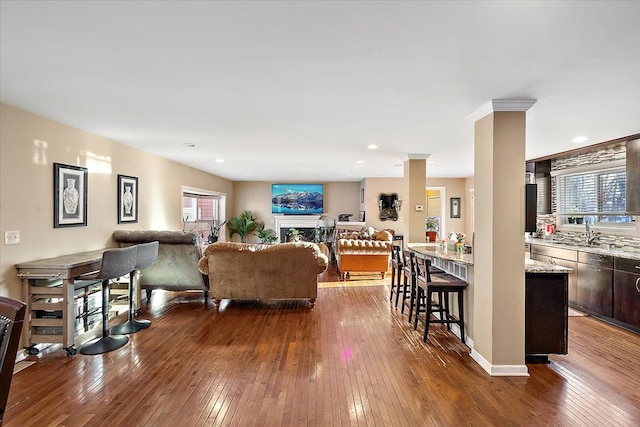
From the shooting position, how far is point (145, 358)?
3123 mm

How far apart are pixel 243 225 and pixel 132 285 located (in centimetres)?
612

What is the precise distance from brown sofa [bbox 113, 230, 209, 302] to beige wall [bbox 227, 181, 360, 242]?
18.3ft

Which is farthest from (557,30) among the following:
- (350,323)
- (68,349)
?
(68,349)

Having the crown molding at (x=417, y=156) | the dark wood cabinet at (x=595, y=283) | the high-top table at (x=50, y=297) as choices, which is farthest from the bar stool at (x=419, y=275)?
the high-top table at (x=50, y=297)

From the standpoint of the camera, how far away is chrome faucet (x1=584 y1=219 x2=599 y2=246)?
4.92 m

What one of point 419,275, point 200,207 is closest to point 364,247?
point 419,275

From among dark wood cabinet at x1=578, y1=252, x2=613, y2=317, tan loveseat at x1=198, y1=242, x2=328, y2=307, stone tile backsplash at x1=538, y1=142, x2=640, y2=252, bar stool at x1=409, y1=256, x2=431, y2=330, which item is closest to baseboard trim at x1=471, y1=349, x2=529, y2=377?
bar stool at x1=409, y1=256, x2=431, y2=330

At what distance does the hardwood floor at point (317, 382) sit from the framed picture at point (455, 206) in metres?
5.53

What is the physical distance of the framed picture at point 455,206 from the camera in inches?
368

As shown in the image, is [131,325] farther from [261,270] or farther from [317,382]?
[317,382]

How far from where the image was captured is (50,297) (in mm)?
3213

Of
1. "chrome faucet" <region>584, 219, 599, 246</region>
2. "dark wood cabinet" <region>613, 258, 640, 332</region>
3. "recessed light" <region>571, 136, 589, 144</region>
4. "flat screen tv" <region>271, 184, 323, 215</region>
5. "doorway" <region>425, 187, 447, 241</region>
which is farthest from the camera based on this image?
"flat screen tv" <region>271, 184, 323, 215</region>

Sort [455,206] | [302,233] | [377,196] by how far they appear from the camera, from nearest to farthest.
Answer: [377,196] < [455,206] < [302,233]

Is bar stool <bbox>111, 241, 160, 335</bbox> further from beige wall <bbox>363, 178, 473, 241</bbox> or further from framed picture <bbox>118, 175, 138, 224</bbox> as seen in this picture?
beige wall <bbox>363, 178, 473, 241</bbox>
